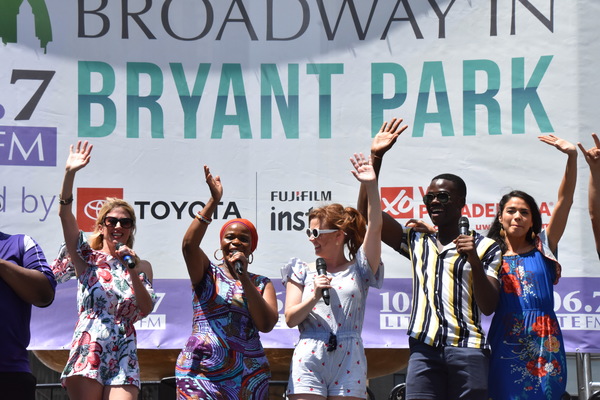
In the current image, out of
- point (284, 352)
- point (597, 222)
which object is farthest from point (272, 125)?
point (597, 222)

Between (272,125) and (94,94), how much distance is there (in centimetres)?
110

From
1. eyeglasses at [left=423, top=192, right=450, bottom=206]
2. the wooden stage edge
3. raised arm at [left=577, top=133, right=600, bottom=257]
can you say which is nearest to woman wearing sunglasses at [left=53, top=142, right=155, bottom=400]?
the wooden stage edge

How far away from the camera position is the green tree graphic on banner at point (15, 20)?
561 centimetres

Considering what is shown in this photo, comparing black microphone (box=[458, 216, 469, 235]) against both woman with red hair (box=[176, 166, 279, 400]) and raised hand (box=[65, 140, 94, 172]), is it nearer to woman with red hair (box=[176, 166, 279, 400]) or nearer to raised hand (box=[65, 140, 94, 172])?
woman with red hair (box=[176, 166, 279, 400])

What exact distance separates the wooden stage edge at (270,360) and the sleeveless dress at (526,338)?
1.20m

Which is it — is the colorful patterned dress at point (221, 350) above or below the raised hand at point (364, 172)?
below

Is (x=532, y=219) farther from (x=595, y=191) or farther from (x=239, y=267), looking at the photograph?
(x=239, y=267)

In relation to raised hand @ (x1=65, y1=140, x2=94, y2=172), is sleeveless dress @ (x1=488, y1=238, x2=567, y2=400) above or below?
below

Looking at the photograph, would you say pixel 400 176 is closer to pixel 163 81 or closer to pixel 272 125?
pixel 272 125

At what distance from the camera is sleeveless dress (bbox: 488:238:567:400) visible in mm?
4207

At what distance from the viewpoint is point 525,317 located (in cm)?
431

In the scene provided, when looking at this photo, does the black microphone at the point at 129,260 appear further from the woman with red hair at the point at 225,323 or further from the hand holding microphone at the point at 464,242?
the hand holding microphone at the point at 464,242

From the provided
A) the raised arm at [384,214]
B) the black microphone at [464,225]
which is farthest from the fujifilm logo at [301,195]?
the black microphone at [464,225]

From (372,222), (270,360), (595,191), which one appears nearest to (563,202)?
(595,191)
